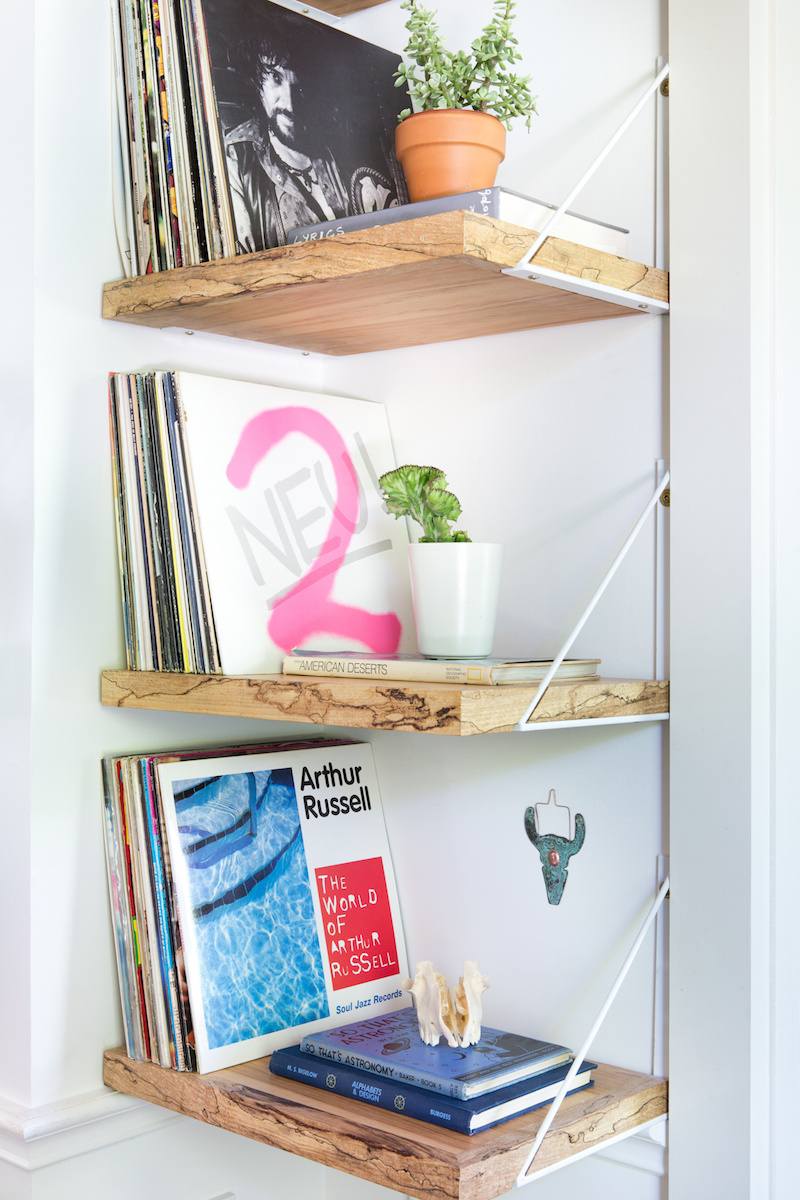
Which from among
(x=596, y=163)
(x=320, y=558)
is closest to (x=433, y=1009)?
(x=320, y=558)

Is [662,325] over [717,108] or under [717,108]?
under

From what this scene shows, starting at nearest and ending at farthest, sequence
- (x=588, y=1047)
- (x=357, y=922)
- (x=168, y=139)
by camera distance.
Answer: (x=588, y=1047) → (x=168, y=139) → (x=357, y=922)

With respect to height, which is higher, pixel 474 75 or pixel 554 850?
pixel 474 75

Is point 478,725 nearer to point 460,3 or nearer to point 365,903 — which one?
point 365,903

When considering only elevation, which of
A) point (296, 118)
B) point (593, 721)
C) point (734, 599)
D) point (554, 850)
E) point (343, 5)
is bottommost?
point (554, 850)

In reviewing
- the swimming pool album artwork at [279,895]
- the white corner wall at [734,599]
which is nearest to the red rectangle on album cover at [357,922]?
the swimming pool album artwork at [279,895]

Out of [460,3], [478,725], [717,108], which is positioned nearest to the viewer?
[478,725]

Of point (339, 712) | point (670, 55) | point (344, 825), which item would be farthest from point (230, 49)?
point (344, 825)

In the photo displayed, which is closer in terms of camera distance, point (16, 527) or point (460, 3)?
point (16, 527)

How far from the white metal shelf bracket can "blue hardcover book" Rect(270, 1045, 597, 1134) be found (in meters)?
0.67

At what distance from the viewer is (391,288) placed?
37.5 inches

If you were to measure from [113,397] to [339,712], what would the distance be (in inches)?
17.2

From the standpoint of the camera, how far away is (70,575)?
1.09 metres

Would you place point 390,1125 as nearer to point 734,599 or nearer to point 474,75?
point 734,599
